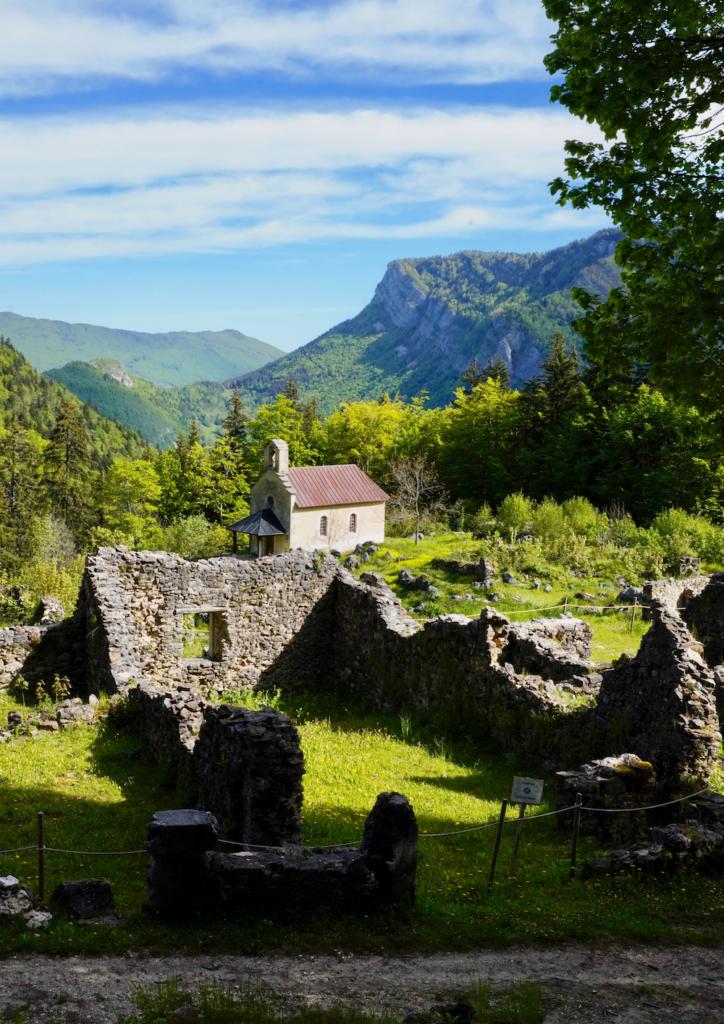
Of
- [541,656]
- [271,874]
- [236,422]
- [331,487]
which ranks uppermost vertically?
[236,422]

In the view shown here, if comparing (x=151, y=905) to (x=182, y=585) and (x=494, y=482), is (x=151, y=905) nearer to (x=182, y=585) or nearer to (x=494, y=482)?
(x=182, y=585)

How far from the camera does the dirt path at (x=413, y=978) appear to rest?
6.09m

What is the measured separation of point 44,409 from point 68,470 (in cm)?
8957

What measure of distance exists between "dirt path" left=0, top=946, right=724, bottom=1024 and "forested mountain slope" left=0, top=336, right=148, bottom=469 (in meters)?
131

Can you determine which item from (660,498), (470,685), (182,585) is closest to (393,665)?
(470,685)

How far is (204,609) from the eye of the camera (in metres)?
18.1

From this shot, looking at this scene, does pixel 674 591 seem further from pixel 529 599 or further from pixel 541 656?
pixel 541 656

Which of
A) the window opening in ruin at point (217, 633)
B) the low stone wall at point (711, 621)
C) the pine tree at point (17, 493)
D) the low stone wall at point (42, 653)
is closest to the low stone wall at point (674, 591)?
the low stone wall at point (711, 621)

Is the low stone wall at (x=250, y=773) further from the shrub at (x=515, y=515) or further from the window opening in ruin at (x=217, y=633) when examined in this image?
the shrub at (x=515, y=515)

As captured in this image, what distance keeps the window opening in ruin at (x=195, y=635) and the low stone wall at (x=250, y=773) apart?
26.7ft

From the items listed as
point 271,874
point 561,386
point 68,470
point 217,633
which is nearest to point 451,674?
point 217,633

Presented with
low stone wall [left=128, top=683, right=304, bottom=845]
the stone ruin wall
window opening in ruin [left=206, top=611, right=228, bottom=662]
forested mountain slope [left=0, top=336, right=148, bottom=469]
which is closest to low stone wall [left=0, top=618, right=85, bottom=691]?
the stone ruin wall

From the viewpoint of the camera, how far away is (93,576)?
16.9 meters

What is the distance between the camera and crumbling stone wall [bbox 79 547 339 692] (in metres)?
16.8
